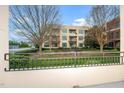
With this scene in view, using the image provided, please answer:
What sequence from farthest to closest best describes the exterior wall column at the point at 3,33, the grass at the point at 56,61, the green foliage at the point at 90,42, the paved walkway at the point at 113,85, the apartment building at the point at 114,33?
the apartment building at the point at 114,33, the green foliage at the point at 90,42, the paved walkway at the point at 113,85, the grass at the point at 56,61, the exterior wall column at the point at 3,33

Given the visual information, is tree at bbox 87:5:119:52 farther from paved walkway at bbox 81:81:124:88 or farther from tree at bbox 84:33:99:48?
paved walkway at bbox 81:81:124:88

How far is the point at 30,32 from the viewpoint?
449 centimetres

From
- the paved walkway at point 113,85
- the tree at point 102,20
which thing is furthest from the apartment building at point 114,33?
the paved walkway at point 113,85

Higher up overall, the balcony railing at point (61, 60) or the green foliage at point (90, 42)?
the green foliage at point (90, 42)

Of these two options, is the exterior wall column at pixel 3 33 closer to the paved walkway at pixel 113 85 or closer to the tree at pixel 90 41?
the tree at pixel 90 41

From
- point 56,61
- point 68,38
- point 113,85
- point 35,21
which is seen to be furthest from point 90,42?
point 35,21

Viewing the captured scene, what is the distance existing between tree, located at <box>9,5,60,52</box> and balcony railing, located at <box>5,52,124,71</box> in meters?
0.29

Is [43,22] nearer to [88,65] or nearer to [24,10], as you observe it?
[24,10]

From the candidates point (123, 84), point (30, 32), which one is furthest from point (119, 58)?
point (30, 32)

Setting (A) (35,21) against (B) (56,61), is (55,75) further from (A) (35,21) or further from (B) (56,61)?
(A) (35,21)

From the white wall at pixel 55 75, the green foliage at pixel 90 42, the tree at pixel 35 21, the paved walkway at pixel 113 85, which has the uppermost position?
the tree at pixel 35 21

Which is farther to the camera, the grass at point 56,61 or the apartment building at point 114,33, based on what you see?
the apartment building at point 114,33

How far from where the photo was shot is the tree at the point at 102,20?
4918 millimetres

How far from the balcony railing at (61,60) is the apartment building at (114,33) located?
0.26m
